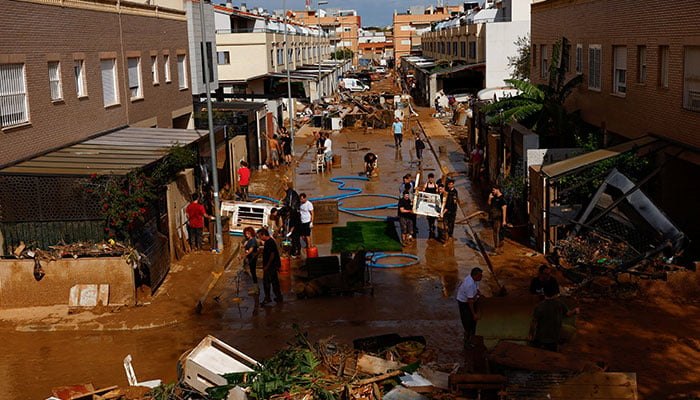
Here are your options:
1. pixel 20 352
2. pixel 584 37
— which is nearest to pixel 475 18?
pixel 584 37

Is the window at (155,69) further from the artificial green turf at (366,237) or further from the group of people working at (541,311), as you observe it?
the group of people working at (541,311)

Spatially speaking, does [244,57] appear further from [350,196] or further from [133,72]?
[133,72]

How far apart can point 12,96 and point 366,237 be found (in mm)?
9227

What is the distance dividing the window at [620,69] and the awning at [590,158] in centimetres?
283

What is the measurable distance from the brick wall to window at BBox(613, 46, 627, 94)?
0.48ft

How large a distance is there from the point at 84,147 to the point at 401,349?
11.4 metres

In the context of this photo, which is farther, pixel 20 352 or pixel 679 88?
pixel 679 88

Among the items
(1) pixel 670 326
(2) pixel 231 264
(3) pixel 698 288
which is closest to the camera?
(1) pixel 670 326

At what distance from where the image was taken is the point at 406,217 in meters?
21.2

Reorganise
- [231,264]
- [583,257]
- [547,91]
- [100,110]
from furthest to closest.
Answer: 1. [547,91]
2. [100,110]
3. [231,264]
4. [583,257]

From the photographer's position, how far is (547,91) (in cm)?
2500

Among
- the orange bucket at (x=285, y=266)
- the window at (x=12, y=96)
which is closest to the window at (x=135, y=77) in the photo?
the window at (x=12, y=96)

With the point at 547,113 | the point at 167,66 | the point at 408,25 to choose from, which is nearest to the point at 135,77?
the point at 167,66

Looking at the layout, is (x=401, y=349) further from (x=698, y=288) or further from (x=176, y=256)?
(x=176, y=256)
